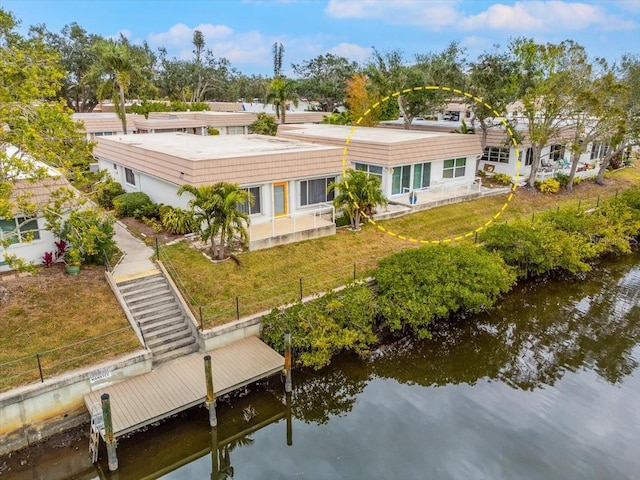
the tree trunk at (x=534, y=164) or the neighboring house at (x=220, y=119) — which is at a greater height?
the neighboring house at (x=220, y=119)

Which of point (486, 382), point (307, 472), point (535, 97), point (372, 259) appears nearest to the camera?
point (307, 472)

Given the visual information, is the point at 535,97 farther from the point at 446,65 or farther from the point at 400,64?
the point at 400,64

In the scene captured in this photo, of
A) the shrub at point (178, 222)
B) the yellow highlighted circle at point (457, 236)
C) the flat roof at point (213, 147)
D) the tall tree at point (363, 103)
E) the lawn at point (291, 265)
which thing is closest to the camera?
the lawn at point (291, 265)

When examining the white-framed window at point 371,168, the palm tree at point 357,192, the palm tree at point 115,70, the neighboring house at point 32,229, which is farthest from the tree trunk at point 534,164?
the neighboring house at point 32,229

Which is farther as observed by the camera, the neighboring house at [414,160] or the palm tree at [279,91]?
the palm tree at [279,91]

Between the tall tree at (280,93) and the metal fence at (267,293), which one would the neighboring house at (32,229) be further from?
the tall tree at (280,93)

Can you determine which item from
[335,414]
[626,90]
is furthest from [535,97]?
[335,414]

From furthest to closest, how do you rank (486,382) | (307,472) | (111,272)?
(111,272), (486,382), (307,472)
